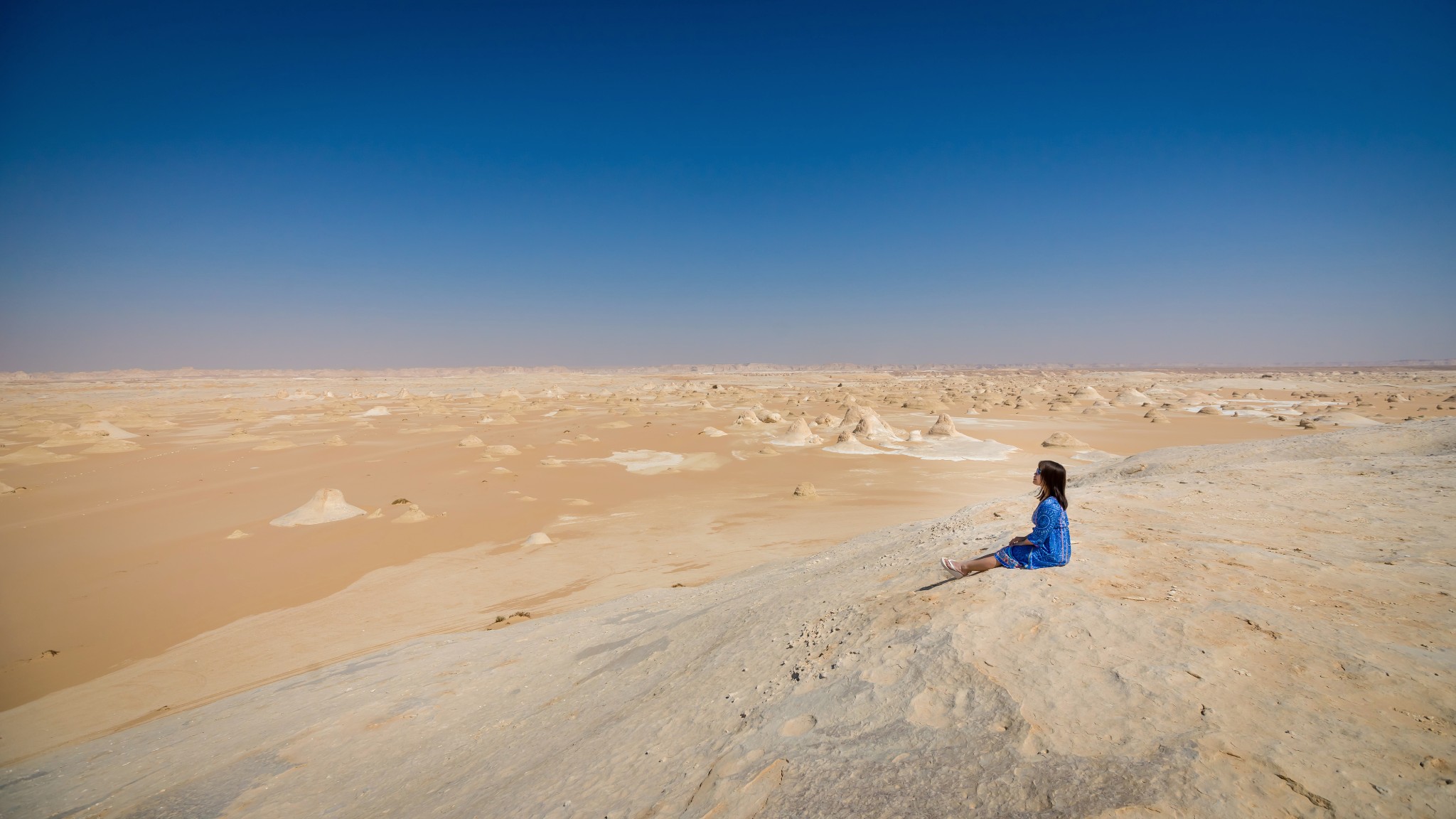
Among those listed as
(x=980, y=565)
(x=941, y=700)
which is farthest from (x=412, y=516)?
(x=941, y=700)

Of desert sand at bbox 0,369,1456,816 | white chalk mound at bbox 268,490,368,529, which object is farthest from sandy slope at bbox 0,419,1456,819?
white chalk mound at bbox 268,490,368,529

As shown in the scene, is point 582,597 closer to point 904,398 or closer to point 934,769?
point 934,769

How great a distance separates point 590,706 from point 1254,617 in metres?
4.70

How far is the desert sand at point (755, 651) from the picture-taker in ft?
8.78

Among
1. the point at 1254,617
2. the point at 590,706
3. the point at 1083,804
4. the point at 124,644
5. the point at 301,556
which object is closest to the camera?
the point at 1083,804

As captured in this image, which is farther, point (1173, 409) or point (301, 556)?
point (1173, 409)

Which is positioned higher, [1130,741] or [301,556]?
[1130,741]

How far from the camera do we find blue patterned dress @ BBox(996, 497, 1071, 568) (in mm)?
4461

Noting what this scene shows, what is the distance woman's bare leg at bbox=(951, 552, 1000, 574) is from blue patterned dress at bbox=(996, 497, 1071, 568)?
0.15m

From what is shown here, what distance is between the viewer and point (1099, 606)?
3.72 m

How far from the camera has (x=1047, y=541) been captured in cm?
448

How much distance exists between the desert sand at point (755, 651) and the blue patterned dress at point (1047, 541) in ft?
0.56

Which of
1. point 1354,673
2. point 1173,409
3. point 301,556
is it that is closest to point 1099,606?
point 1354,673

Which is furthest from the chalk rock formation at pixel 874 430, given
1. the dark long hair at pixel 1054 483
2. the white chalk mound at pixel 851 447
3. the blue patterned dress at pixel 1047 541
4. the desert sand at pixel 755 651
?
the blue patterned dress at pixel 1047 541
